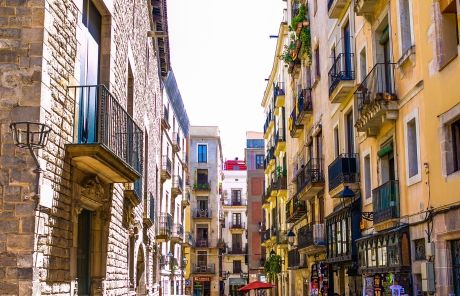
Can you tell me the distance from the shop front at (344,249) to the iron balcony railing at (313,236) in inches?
61.2

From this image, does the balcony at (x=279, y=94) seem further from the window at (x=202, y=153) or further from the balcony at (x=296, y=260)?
the window at (x=202, y=153)

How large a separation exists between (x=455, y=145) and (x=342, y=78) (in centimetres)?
768

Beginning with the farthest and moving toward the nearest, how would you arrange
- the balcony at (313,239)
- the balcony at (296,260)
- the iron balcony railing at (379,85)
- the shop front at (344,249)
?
1. the balcony at (296,260)
2. the balcony at (313,239)
3. the shop front at (344,249)
4. the iron balcony railing at (379,85)

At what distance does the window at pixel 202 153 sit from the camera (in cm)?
7406

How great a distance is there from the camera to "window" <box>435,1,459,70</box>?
40.1 feet

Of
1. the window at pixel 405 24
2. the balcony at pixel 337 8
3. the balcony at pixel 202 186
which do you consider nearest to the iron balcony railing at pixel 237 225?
the balcony at pixel 202 186

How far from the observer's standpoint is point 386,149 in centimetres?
1611

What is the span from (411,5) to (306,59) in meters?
13.9

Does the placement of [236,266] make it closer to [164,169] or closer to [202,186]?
[202,186]

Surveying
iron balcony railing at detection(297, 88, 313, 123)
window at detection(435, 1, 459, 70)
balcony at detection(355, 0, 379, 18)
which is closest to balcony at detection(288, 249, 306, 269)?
iron balcony railing at detection(297, 88, 313, 123)

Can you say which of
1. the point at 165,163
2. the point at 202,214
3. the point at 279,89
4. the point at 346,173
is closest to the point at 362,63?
the point at 346,173

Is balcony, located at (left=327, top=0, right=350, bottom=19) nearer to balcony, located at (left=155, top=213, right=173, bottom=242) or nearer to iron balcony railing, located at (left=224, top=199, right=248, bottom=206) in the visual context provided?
balcony, located at (left=155, top=213, right=173, bottom=242)

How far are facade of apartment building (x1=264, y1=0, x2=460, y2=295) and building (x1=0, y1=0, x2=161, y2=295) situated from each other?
5.65 m

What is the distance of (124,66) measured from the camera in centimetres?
1605
